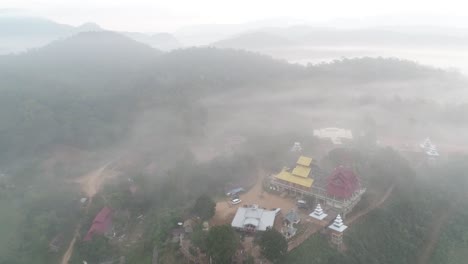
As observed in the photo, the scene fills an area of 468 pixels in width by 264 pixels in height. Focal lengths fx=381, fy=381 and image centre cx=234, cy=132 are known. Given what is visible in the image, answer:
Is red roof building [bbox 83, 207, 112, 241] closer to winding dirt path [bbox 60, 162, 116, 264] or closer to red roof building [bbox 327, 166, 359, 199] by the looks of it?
winding dirt path [bbox 60, 162, 116, 264]

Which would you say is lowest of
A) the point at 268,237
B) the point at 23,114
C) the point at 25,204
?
the point at 25,204

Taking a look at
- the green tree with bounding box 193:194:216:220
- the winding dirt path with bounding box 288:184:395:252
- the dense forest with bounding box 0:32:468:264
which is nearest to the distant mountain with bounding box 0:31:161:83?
the dense forest with bounding box 0:32:468:264

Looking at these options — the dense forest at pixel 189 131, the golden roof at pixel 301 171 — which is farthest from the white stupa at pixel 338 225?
the golden roof at pixel 301 171

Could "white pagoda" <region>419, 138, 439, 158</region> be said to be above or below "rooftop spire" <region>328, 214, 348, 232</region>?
below

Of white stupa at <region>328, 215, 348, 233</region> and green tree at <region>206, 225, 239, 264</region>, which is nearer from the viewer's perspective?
green tree at <region>206, 225, 239, 264</region>

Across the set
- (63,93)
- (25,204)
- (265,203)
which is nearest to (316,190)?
(265,203)

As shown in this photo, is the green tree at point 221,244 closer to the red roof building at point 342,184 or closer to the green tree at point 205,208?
the green tree at point 205,208

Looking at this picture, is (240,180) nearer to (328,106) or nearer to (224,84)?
(328,106)
